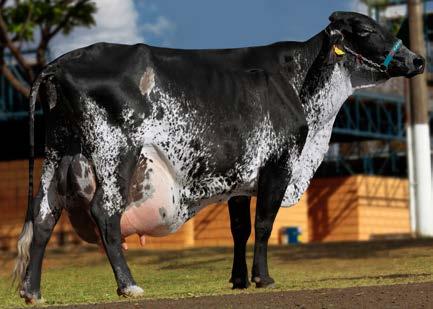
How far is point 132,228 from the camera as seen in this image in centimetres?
1002

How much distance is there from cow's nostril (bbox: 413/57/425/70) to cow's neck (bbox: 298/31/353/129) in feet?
2.22

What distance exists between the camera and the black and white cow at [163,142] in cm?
966

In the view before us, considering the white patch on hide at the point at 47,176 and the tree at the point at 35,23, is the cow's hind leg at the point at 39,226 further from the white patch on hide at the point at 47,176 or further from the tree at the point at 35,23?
the tree at the point at 35,23

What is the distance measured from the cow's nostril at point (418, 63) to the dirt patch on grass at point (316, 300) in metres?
2.83

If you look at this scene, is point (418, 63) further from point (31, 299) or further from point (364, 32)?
point (31, 299)

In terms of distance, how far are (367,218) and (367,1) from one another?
8.18 metres

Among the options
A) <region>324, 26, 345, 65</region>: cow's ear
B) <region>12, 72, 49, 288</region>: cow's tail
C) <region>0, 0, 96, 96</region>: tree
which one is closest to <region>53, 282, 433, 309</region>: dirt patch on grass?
<region>12, 72, 49, 288</region>: cow's tail

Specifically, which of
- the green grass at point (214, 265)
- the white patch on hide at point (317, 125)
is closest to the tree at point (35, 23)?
the green grass at point (214, 265)

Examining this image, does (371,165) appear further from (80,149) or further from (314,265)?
(80,149)

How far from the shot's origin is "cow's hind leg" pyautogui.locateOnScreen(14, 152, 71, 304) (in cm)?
988

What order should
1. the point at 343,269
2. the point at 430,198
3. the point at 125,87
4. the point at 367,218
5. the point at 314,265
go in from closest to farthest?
the point at 125,87 < the point at 343,269 < the point at 314,265 < the point at 430,198 < the point at 367,218

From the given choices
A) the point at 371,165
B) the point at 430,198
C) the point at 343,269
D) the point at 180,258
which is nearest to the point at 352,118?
the point at 371,165

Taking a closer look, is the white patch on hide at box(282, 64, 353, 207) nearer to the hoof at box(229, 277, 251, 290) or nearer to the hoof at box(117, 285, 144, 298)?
the hoof at box(229, 277, 251, 290)

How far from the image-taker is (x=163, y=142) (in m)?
9.92
